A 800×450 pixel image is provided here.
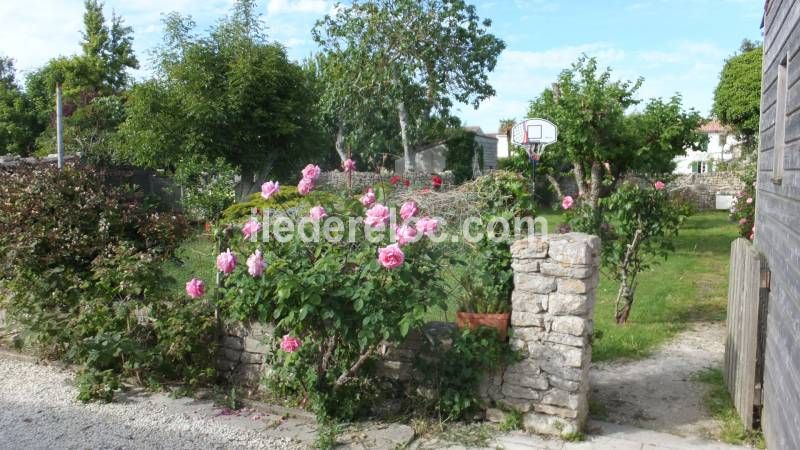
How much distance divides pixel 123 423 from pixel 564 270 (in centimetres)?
296

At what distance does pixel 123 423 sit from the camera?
13.2 feet

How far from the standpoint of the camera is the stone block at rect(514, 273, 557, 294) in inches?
151

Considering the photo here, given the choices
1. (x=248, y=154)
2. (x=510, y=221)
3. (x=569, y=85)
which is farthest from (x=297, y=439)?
(x=248, y=154)

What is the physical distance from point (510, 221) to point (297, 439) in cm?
197

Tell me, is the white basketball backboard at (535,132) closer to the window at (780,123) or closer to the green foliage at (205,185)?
the window at (780,123)

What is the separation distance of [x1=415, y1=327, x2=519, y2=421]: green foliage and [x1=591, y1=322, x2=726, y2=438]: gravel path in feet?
3.18

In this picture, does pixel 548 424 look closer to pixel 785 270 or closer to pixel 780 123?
pixel 785 270

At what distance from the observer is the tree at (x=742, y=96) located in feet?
73.2

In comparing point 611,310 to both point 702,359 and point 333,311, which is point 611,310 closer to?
point 702,359

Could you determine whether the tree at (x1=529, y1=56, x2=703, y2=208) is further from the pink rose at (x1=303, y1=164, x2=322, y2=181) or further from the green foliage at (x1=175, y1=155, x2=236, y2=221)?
the pink rose at (x1=303, y1=164, x2=322, y2=181)

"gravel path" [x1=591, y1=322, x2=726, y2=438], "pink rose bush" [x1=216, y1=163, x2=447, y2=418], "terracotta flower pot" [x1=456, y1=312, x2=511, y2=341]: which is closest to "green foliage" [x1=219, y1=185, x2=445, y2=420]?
"pink rose bush" [x1=216, y1=163, x2=447, y2=418]

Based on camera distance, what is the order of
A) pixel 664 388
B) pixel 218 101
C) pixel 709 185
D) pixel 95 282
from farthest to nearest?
pixel 709 185, pixel 218 101, pixel 95 282, pixel 664 388

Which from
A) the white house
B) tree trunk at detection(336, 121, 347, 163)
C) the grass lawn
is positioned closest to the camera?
the grass lawn

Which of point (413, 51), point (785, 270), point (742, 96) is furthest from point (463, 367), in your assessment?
point (742, 96)
